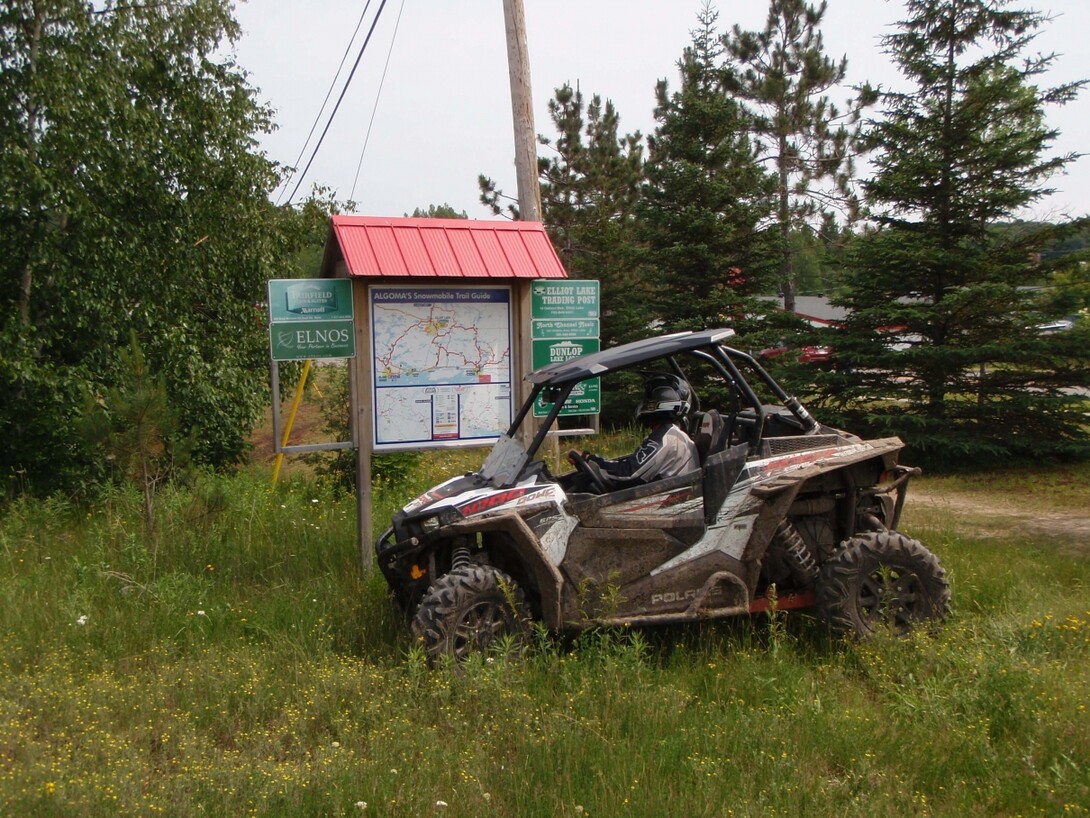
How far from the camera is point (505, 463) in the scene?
19.9 feet

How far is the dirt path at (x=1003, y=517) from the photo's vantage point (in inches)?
355

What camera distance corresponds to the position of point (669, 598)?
5652mm

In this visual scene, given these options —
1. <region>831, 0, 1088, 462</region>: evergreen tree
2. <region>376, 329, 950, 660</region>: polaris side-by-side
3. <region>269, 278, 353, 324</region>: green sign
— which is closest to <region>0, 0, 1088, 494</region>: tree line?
<region>831, 0, 1088, 462</region>: evergreen tree

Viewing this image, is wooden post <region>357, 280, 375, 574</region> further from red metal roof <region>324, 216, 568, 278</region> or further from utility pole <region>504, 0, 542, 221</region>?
utility pole <region>504, 0, 542, 221</region>

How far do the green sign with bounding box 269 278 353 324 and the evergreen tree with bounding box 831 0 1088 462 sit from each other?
7.91m

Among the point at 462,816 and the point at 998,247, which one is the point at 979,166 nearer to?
the point at 998,247

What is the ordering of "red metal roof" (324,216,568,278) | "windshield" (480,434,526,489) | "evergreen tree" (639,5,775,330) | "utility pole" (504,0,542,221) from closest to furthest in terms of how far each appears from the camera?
"windshield" (480,434,526,489) → "red metal roof" (324,216,568,278) → "utility pole" (504,0,542,221) → "evergreen tree" (639,5,775,330)

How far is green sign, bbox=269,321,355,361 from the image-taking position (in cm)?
702

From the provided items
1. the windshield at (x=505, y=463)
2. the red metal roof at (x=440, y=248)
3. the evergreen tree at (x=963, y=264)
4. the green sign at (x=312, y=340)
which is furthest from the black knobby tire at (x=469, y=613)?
the evergreen tree at (x=963, y=264)

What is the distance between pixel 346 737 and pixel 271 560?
326 centimetres

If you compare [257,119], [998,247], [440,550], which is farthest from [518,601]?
[257,119]

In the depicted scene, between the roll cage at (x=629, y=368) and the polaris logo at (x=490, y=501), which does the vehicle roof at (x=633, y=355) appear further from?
the polaris logo at (x=490, y=501)

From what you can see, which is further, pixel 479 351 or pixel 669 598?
pixel 479 351

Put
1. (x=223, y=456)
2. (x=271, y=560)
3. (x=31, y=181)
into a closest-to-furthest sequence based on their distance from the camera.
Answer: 1. (x=271, y=560)
2. (x=31, y=181)
3. (x=223, y=456)
